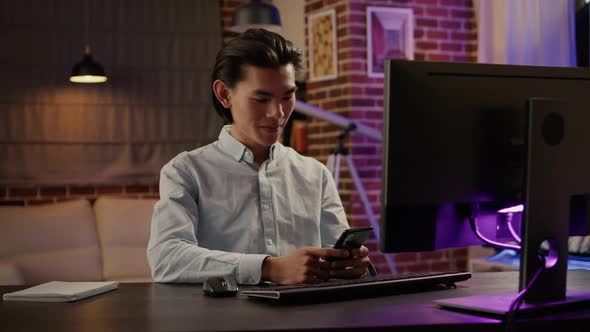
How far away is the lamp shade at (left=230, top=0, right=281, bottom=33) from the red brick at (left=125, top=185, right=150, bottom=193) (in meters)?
1.59

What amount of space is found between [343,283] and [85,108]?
4384 mm

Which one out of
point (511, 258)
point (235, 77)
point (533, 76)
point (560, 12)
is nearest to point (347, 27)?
point (560, 12)

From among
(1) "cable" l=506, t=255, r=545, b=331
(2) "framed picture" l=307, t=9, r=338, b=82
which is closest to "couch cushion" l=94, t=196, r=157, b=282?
(2) "framed picture" l=307, t=9, r=338, b=82

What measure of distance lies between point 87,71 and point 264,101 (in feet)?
11.4

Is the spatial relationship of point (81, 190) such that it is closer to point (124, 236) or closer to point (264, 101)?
point (124, 236)

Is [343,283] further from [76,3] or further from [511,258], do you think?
[76,3]

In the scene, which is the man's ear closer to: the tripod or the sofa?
the tripod

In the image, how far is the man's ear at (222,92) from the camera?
2.16 meters

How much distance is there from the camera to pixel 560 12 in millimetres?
4461

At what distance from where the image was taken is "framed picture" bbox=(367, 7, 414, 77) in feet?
16.5

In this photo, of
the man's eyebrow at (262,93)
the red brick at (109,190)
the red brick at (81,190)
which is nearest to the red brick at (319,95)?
the red brick at (109,190)

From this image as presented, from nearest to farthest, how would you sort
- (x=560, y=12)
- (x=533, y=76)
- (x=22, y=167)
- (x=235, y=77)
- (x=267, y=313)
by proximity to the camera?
(x=267, y=313)
(x=533, y=76)
(x=235, y=77)
(x=560, y=12)
(x=22, y=167)

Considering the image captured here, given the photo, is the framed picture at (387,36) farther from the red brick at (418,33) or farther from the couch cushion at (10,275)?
the couch cushion at (10,275)

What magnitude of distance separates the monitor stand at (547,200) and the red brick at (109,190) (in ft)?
15.0
